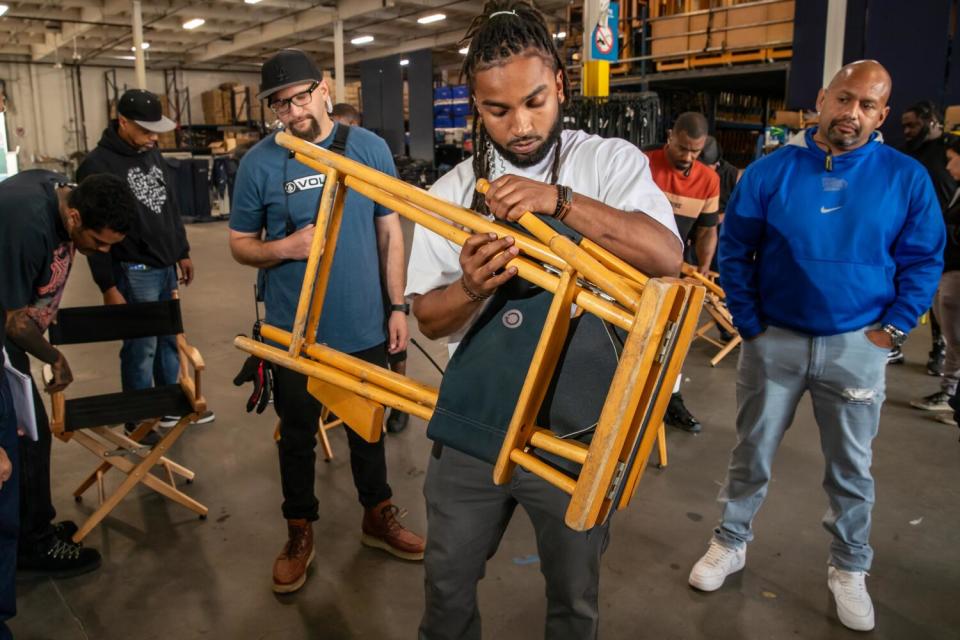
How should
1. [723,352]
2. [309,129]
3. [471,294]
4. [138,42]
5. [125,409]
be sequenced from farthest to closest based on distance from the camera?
[138,42]
[723,352]
[125,409]
[309,129]
[471,294]

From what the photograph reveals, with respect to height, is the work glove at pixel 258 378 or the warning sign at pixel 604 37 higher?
the warning sign at pixel 604 37

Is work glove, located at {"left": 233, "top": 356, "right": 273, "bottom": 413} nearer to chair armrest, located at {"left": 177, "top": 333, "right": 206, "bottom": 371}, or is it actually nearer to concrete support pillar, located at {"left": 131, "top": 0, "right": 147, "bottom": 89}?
chair armrest, located at {"left": 177, "top": 333, "right": 206, "bottom": 371}

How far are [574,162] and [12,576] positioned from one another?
1872 mm

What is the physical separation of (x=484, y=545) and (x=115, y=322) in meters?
2.39

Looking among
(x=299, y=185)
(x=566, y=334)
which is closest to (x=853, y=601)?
(x=566, y=334)

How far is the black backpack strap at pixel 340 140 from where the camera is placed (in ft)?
7.72

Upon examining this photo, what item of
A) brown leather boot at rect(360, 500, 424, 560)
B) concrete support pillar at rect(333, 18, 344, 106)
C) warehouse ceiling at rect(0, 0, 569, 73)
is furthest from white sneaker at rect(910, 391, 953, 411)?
concrete support pillar at rect(333, 18, 344, 106)

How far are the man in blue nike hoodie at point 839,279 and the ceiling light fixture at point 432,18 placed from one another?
15874 millimetres

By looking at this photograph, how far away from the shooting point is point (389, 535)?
104 inches

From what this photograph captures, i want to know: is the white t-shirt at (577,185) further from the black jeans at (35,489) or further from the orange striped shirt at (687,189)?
the orange striped shirt at (687,189)

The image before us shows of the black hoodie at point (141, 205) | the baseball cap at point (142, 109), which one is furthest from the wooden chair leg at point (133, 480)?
the baseball cap at point (142, 109)

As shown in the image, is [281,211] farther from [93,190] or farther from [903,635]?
[903,635]

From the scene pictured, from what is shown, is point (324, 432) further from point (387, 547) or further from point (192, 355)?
point (387, 547)

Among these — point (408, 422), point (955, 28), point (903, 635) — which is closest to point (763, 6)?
point (955, 28)
